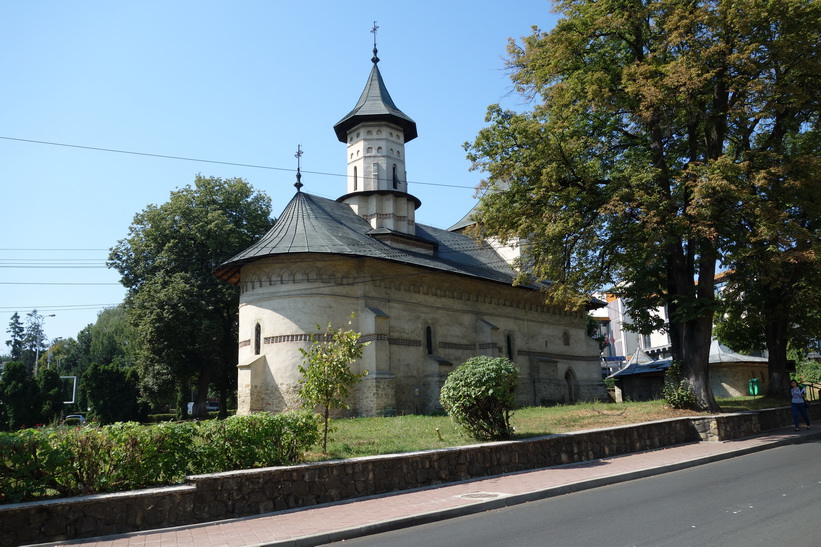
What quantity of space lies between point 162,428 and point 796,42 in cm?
1836

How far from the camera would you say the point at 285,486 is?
30.5ft

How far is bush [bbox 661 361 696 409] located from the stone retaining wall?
4.55 m

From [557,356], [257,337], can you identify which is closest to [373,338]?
[257,337]

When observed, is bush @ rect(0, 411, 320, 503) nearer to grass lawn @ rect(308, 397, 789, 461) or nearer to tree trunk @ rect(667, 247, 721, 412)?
grass lawn @ rect(308, 397, 789, 461)

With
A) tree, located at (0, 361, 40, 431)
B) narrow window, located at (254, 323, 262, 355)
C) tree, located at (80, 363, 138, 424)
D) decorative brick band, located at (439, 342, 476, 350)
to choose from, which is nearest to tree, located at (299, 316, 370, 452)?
narrow window, located at (254, 323, 262, 355)

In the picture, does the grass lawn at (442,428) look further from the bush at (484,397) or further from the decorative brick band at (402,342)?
the decorative brick band at (402,342)

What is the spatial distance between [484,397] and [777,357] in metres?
18.0

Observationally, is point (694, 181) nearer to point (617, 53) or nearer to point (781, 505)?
point (617, 53)

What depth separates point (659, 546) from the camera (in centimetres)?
631

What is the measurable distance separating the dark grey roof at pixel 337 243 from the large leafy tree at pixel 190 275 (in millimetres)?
4701

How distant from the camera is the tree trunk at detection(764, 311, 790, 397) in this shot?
24172mm

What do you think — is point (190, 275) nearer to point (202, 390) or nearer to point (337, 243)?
point (202, 390)

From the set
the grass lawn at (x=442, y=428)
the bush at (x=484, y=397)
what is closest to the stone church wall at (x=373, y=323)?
the grass lawn at (x=442, y=428)

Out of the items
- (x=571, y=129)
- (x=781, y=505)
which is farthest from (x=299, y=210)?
(x=781, y=505)
